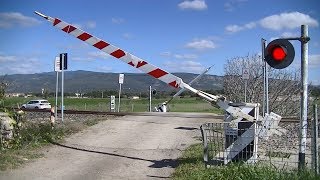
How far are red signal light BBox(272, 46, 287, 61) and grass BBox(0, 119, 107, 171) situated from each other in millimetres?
5665

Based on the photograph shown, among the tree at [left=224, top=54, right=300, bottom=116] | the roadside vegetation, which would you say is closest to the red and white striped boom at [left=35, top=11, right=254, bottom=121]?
the roadside vegetation

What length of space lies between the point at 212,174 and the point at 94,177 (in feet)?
Answer: 7.61

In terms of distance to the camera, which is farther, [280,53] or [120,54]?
[120,54]

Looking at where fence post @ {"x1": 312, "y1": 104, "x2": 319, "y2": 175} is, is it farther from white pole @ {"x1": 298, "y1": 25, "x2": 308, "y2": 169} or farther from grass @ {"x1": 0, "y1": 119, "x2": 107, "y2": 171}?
grass @ {"x1": 0, "y1": 119, "x2": 107, "y2": 171}

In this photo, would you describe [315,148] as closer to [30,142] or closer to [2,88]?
[30,142]

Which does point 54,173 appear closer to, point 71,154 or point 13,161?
point 13,161

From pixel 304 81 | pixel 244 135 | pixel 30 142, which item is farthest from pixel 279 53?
pixel 30 142

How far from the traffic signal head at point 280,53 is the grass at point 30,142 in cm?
561

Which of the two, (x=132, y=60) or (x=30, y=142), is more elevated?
(x=132, y=60)

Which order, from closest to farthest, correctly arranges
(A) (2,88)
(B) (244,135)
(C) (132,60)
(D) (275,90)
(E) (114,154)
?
(B) (244,135) → (C) (132,60) → (E) (114,154) → (A) (2,88) → (D) (275,90)

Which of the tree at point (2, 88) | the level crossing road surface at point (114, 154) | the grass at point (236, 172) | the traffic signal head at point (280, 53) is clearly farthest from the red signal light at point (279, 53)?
the tree at point (2, 88)

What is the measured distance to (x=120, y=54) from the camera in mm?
10766

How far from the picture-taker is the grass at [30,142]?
9.91 meters

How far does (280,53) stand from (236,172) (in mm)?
2252
